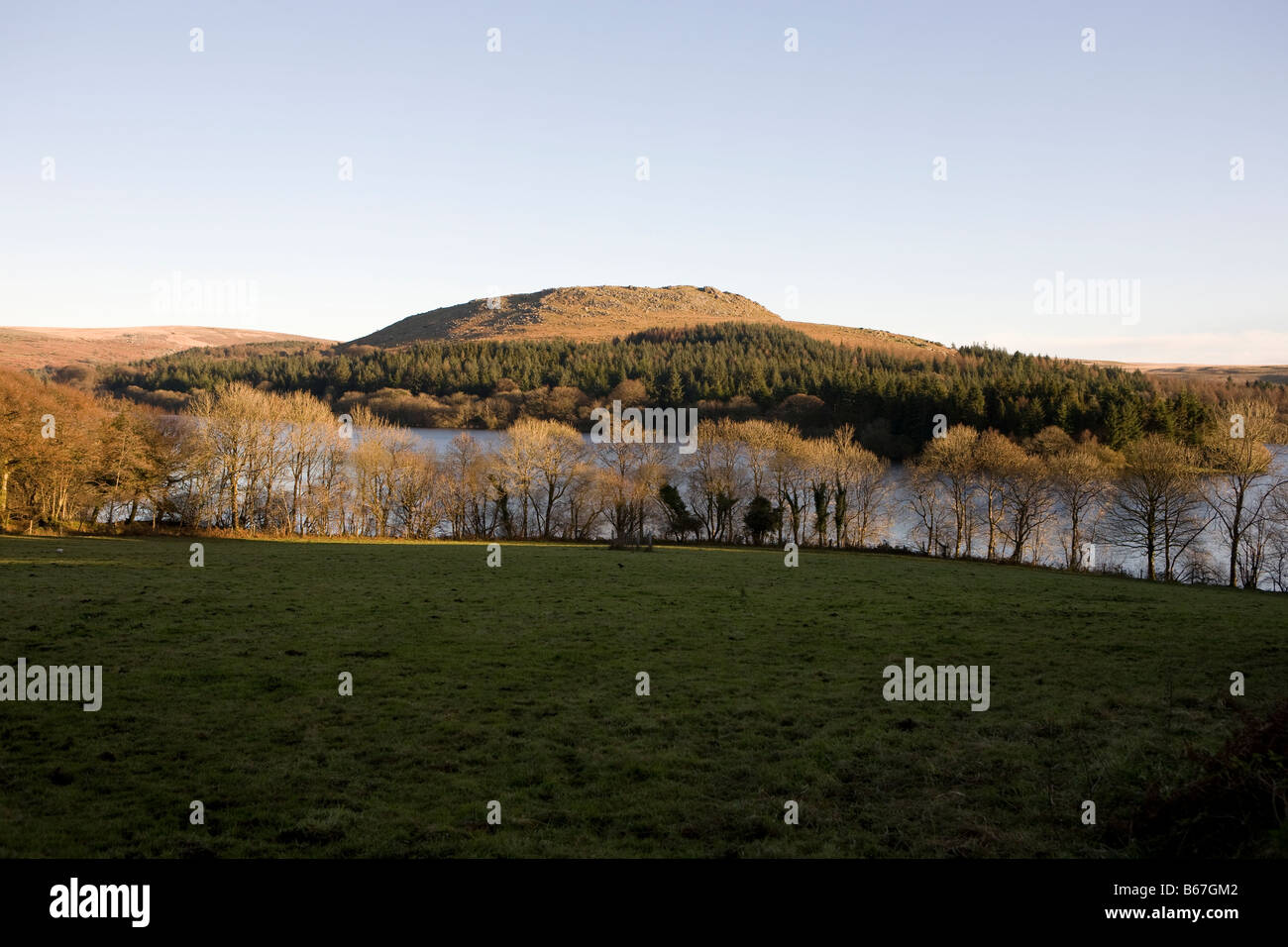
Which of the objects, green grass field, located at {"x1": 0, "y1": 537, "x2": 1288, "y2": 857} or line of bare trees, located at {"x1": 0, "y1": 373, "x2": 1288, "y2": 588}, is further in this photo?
line of bare trees, located at {"x1": 0, "y1": 373, "x2": 1288, "y2": 588}

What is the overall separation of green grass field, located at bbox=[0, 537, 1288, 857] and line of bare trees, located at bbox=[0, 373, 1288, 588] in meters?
39.4

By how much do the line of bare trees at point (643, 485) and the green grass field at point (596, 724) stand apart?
129 ft

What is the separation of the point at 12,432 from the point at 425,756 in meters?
58.1

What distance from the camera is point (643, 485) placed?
69312 mm

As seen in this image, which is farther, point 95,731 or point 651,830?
point 95,731

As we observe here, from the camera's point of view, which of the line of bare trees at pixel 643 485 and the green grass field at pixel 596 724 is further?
the line of bare trees at pixel 643 485

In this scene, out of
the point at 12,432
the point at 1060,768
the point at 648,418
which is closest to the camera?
the point at 1060,768

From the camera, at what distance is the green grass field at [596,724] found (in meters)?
8.59

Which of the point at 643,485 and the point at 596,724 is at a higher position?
the point at 643,485

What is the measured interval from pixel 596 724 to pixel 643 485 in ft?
185

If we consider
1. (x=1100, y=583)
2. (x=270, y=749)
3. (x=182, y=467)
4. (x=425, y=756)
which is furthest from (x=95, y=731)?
(x=182, y=467)

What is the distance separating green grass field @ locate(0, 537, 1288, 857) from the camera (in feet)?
28.2

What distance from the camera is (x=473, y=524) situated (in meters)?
72.3
